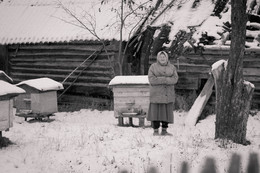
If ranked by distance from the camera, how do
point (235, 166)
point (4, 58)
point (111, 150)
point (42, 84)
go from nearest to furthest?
1. point (235, 166)
2. point (111, 150)
3. point (42, 84)
4. point (4, 58)

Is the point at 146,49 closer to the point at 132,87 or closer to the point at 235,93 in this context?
the point at 132,87

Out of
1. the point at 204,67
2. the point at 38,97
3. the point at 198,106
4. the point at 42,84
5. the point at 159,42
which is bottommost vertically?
the point at 198,106

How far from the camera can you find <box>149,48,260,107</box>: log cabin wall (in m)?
9.77

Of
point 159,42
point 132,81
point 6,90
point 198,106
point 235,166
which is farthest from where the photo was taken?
point 159,42

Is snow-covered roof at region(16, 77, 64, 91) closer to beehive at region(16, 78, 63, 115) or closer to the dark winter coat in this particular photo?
beehive at region(16, 78, 63, 115)

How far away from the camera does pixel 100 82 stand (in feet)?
42.3

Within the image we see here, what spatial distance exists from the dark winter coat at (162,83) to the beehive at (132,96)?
134 cm

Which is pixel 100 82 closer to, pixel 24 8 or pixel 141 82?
pixel 141 82

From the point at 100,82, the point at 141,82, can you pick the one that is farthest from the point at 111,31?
the point at 141,82

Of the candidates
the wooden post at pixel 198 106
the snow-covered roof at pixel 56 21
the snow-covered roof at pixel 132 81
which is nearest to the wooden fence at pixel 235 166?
the snow-covered roof at pixel 132 81

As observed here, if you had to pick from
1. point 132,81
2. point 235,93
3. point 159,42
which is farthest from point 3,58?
point 235,93

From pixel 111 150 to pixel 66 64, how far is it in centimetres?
766

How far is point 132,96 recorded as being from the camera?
8.74 m

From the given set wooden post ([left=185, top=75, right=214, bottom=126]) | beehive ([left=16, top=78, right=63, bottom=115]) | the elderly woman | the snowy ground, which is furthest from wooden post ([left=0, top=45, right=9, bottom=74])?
the elderly woman
